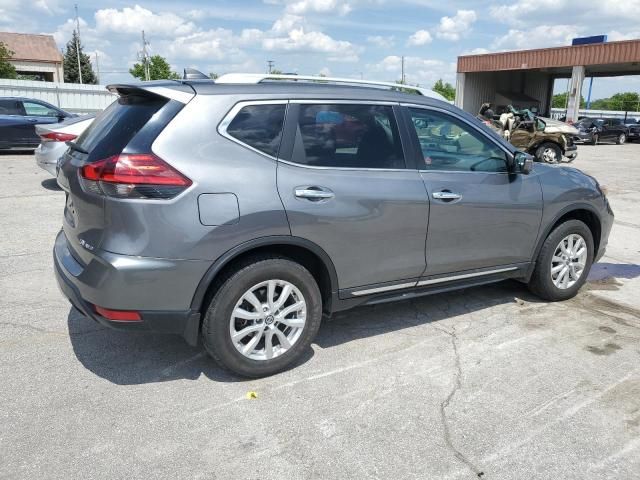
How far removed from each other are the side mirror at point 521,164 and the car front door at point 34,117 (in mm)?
13743

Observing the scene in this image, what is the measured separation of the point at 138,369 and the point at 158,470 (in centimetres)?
107

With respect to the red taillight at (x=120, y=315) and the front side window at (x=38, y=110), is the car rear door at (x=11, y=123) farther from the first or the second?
the red taillight at (x=120, y=315)

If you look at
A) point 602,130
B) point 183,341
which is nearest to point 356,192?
point 183,341

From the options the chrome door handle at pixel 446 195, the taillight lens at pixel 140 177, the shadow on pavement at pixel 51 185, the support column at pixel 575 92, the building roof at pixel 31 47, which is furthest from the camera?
the building roof at pixel 31 47

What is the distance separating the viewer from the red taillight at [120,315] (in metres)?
3.03

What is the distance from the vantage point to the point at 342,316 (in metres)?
4.55

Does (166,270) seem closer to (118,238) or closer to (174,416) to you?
(118,238)

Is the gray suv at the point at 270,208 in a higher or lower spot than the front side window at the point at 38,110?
lower

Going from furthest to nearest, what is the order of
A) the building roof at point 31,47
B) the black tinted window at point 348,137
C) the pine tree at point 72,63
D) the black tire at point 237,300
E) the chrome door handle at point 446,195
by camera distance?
the pine tree at point 72,63
the building roof at point 31,47
the chrome door handle at point 446,195
the black tinted window at point 348,137
the black tire at point 237,300

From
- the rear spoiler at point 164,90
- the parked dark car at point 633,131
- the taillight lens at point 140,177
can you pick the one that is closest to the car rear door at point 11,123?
the rear spoiler at point 164,90

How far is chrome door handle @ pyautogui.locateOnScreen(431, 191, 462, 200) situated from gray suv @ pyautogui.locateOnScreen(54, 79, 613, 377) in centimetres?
1

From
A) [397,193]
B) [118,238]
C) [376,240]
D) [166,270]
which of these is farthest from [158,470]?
[397,193]

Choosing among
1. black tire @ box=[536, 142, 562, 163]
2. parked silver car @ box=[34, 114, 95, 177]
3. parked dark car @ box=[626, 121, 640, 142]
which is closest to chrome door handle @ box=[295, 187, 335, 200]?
parked silver car @ box=[34, 114, 95, 177]

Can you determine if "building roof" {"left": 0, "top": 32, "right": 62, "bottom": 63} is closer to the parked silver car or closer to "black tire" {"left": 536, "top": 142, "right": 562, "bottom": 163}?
"black tire" {"left": 536, "top": 142, "right": 562, "bottom": 163}
